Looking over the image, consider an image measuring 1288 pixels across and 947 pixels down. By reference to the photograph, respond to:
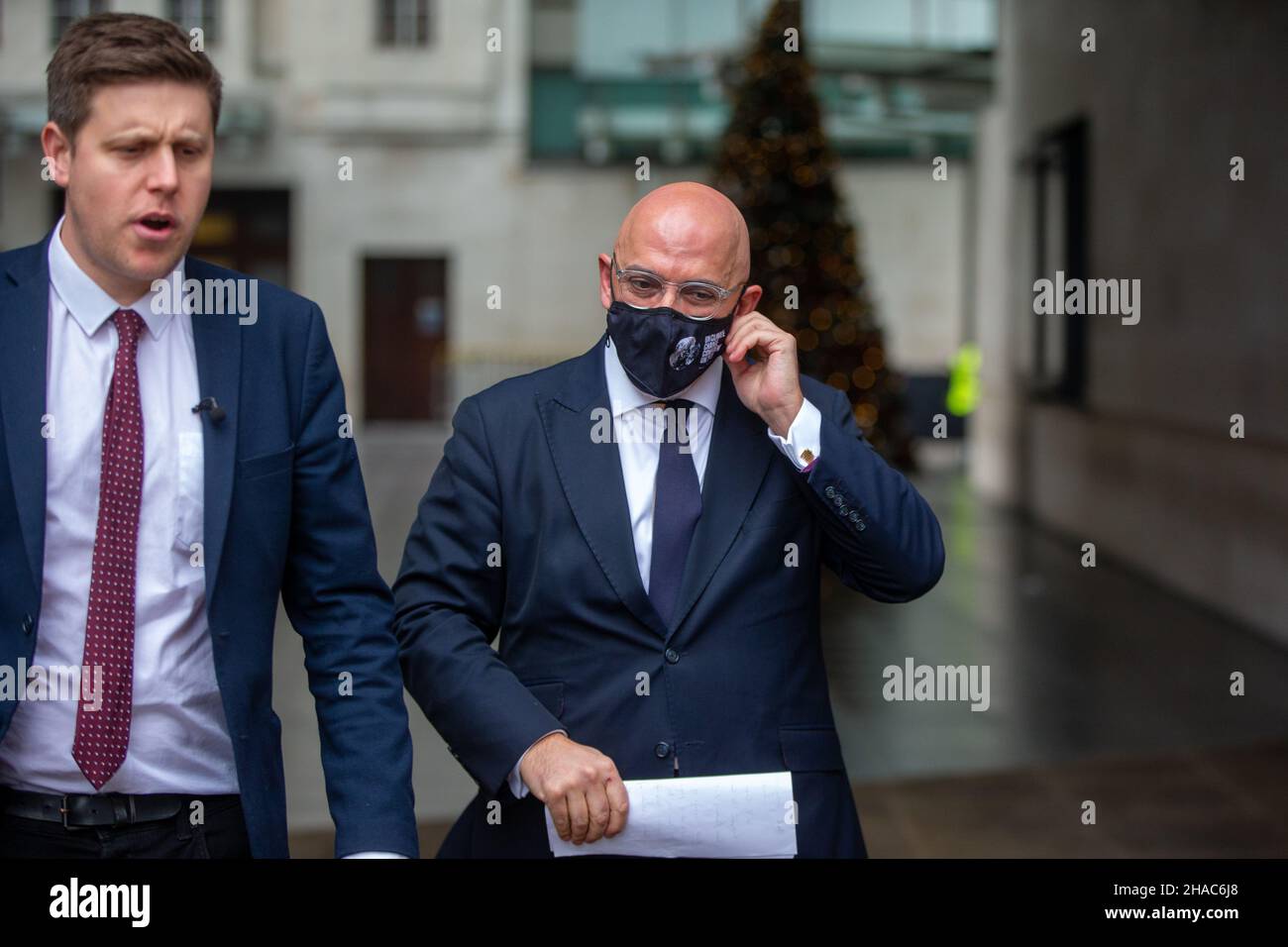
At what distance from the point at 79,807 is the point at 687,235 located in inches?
44.4

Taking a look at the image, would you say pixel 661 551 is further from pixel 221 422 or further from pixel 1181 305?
pixel 1181 305

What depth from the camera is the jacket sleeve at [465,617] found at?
2.29 m

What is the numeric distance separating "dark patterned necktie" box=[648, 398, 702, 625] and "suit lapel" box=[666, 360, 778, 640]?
0.05 ft

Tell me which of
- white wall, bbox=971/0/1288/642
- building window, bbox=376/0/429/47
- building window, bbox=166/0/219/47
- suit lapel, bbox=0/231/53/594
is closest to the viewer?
suit lapel, bbox=0/231/53/594

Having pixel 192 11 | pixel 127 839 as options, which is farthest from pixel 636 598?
pixel 192 11

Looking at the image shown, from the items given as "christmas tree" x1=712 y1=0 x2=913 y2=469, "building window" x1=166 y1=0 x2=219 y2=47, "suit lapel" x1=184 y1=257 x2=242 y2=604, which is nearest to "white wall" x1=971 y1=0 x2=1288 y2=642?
"christmas tree" x1=712 y1=0 x2=913 y2=469

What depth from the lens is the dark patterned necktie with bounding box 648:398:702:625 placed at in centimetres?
242

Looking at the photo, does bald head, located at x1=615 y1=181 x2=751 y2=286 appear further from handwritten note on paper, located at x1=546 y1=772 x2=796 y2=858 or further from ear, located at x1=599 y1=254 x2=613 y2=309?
handwritten note on paper, located at x1=546 y1=772 x2=796 y2=858

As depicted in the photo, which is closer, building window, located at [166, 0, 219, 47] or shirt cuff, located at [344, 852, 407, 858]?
shirt cuff, located at [344, 852, 407, 858]

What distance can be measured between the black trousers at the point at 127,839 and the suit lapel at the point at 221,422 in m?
0.31

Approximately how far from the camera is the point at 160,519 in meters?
2.16

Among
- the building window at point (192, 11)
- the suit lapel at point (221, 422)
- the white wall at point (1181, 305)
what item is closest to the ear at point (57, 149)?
the suit lapel at point (221, 422)

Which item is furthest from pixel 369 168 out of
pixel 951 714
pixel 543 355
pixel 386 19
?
pixel 951 714
